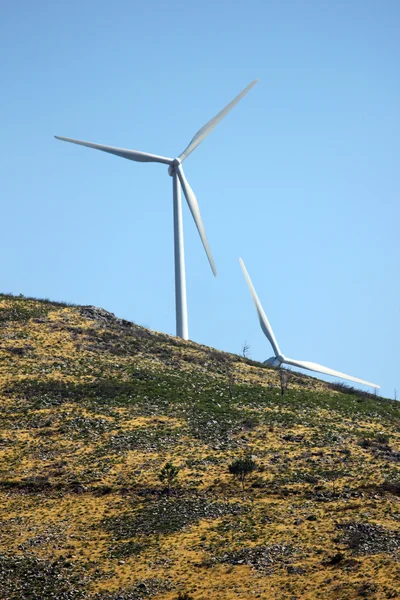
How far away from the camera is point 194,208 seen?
109812mm

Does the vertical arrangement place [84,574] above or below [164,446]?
below

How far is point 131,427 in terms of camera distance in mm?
82500

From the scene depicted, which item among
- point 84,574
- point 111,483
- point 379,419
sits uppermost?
point 379,419

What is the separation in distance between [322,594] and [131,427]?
31793mm

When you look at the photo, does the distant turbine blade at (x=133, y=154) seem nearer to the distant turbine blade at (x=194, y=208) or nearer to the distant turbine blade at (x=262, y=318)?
the distant turbine blade at (x=194, y=208)

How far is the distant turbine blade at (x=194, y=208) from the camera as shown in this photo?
10656 centimetres

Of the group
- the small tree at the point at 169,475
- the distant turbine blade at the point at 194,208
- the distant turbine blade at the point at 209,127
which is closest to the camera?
the small tree at the point at 169,475

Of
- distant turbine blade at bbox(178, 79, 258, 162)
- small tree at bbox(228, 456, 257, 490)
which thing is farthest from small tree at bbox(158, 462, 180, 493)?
distant turbine blade at bbox(178, 79, 258, 162)

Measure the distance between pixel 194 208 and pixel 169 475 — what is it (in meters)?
44.7

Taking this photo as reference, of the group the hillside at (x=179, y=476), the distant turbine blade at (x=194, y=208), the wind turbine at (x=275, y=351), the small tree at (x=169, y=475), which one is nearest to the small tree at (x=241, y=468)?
the hillside at (x=179, y=476)

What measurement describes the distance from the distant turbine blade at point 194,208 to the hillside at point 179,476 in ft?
35.8

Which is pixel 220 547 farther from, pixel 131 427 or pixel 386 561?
pixel 131 427

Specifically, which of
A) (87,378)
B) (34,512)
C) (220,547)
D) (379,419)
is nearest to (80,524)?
(34,512)

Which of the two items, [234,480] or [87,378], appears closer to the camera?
[234,480]
